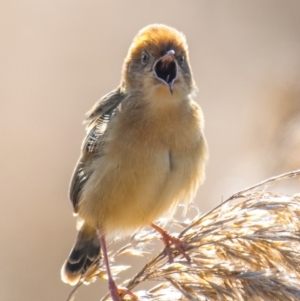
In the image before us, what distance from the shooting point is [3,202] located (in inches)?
310

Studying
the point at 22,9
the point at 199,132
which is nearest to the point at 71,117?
the point at 22,9

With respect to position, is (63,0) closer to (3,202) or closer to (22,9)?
(22,9)

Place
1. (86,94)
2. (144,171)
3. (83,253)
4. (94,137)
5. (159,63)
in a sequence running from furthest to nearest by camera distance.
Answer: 1. (86,94)
2. (83,253)
3. (94,137)
4. (159,63)
5. (144,171)

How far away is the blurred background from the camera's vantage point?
6.94 m

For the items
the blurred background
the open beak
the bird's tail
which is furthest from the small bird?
the blurred background

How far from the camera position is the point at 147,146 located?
4.35m

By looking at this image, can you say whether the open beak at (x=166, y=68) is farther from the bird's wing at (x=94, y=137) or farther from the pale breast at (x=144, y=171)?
the bird's wing at (x=94, y=137)

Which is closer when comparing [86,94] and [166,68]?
[166,68]

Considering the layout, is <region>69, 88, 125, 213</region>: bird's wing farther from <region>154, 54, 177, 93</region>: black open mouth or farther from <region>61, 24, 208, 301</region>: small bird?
<region>154, 54, 177, 93</region>: black open mouth

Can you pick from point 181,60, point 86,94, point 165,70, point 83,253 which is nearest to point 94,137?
point 165,70

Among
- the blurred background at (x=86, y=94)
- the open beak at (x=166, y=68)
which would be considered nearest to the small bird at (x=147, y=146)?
the open beak at (x=166, y=68)

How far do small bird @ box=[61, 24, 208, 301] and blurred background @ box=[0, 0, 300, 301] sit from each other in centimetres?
128

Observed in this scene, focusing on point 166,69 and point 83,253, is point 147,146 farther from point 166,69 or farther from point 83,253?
point 83,253

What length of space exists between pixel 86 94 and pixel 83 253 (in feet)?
14.1
